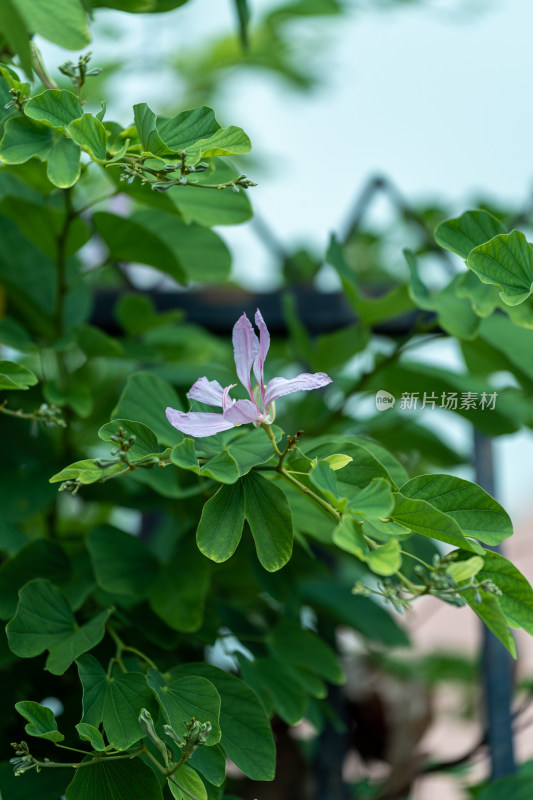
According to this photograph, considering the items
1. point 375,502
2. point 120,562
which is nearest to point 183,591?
point 120,562

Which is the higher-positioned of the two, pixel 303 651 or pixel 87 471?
pixel 87 471

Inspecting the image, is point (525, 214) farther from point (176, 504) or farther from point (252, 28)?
point (252, 28)

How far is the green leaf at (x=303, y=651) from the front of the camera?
1.30ft

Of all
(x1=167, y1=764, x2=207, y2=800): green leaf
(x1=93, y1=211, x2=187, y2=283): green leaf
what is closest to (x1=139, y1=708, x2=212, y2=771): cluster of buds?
(x1=167, y1=764, x2=207, y2=800): green leaf

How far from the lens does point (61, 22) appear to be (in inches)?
11.9

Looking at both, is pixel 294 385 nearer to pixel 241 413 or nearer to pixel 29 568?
pixel 241 413

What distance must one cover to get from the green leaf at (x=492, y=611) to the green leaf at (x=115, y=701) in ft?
0.36

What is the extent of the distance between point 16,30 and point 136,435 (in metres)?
0.17

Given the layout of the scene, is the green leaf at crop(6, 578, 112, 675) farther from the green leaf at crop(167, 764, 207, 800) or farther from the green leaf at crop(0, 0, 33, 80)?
the green leaf at crop(0, 0, 33, 80)

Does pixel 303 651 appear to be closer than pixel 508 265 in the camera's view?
No

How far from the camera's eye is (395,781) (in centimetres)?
56

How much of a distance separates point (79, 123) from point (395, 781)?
475 millimetres

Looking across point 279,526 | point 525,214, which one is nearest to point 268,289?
point 525,214

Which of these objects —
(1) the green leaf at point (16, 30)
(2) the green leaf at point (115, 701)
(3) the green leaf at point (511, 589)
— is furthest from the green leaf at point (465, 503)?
(1) the green leaf at point (16, 30)
